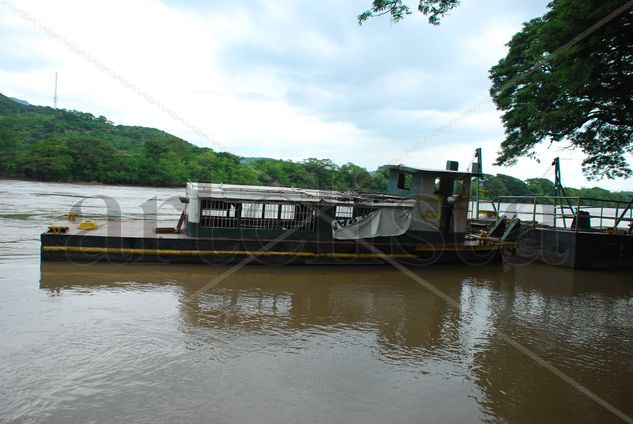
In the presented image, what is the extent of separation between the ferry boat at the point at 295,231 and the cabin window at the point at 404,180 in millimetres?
470

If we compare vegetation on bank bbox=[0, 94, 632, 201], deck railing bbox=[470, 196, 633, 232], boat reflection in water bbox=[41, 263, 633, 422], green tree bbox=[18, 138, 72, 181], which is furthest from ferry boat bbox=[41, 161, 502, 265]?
green tree bbox=[18, 138, 72, 181]

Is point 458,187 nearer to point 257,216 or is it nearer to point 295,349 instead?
point 257,216

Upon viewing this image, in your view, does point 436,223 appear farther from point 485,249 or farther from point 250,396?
point 250,396

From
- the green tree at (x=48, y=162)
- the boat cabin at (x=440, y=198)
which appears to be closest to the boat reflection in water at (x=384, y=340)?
the boat cabin at (x=440, y=198)

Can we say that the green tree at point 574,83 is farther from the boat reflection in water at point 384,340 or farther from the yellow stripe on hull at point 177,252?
the yellow stripe on hull at point 177,252

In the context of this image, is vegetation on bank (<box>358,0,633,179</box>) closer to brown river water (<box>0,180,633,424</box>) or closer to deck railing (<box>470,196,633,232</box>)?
deck railing (<box>470,196,633,232</box>)

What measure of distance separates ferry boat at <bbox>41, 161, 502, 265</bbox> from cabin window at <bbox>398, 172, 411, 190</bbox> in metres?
0.47

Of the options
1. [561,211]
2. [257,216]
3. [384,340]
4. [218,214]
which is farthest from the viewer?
[561,211]

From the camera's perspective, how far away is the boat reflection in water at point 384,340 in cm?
498

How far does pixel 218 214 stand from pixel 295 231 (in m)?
2.19

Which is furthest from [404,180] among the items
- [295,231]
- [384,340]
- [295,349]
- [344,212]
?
[295,349]

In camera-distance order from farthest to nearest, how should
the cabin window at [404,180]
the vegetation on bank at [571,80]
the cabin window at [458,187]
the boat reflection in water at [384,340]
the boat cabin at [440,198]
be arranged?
the cabin window at [404,180]
the cabin window at [458,187]
the boat cabin at [440,198]
the vegetation on bank at [571,80]
the boat reflection in water at [384,340]

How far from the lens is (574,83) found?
39.6ft

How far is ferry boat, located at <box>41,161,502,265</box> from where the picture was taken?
11.1m
